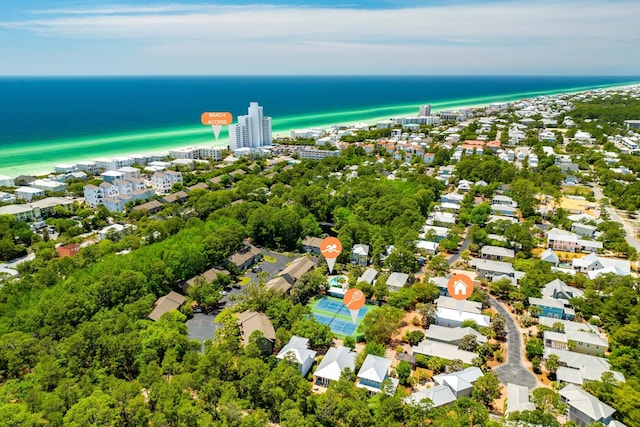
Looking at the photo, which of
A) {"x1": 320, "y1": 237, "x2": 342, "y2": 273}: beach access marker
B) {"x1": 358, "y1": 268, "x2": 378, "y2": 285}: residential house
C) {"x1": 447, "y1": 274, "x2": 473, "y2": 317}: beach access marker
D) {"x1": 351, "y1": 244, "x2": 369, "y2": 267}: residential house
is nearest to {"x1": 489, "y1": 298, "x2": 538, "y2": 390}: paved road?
{"x1": 447, "y1": 274, "x2": 473, "y2": 317}: beach access marker

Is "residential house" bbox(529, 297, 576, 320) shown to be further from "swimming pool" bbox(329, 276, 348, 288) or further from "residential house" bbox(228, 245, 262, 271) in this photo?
"residential house" bbox(228, 245, 262, 271)

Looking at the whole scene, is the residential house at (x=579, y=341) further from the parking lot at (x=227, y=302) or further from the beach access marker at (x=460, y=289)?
the parking lot at (x=227, y=302)

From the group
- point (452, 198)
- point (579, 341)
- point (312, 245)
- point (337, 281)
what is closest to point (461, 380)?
point (579, 341)

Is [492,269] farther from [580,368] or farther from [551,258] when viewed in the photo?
[580,368]

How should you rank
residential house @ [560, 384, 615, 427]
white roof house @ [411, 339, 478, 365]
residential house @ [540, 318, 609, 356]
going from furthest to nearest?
1. residential house @ [540, 318, 609, 356]
2. white roof house @ [411, 339, 478, 365]
3. residential house @ [560, 384, 615, 427]

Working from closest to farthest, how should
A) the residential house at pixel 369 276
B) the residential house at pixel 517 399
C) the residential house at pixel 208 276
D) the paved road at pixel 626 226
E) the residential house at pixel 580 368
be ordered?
the residential house at pixel 517 399 < the residential house at pixel 580 368 < the residential house at pixel 208 276 < the residential house at pixel 369 276 < the paved road at pixel 626 226

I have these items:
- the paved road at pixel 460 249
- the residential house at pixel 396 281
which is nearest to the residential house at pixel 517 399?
the residential house at pixel 396 281
